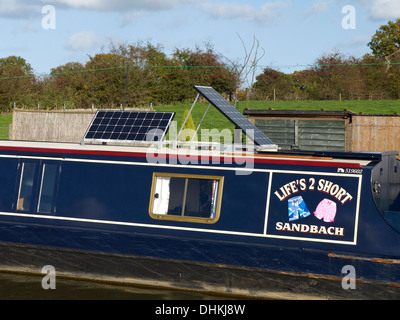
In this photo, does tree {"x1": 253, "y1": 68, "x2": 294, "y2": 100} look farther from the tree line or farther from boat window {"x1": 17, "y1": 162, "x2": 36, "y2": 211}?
boat window {"x1": 17, "y1": 162, "x2": 36, "y2": 211}

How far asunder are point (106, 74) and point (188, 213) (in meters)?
37.1

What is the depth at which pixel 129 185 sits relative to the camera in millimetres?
10000

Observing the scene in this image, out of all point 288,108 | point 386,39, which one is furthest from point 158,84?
point 386,39

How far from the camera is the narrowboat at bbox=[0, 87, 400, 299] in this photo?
341 inches

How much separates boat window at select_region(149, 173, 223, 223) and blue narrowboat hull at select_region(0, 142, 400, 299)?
6 cm

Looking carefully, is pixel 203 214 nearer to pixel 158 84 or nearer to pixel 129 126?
pixel 129 126

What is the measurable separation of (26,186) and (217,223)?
143 inches

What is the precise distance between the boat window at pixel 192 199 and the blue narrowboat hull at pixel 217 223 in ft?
0.20

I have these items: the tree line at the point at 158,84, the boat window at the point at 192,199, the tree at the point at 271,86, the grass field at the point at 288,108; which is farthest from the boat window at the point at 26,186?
the tree at the point at 271,86

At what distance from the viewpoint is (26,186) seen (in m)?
10.5

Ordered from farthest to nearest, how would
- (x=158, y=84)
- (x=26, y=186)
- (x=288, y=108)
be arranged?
1. (x=158, y=84)
2. (x=288, y=108)
3. (x=26, y=186)
